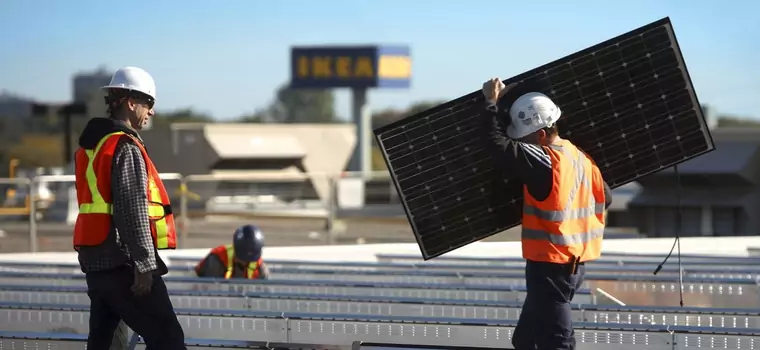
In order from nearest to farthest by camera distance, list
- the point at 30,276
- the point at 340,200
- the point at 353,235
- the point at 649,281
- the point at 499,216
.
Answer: the point at 499,216
the point at 649,281
the point at 30,276
the point at 353,235
the point at 340,200

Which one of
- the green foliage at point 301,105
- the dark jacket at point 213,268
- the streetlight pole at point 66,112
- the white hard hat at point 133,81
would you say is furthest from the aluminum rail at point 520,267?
the green foliage at point 301,105

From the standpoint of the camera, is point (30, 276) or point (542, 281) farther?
point (30, 276)

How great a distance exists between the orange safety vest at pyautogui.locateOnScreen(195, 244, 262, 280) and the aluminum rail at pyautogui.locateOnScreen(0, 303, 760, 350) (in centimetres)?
248

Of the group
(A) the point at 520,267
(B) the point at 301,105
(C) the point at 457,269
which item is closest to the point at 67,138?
(C) the point at 457,269

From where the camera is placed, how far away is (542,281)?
5648mm

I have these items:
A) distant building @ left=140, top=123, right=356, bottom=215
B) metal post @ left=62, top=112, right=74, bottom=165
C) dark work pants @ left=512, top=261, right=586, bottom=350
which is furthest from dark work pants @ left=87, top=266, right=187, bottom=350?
metal post @ left=62, top=112, right=74, bottom=165

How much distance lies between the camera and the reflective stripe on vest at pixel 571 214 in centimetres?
559

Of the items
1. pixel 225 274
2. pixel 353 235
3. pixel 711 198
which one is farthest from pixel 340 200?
pixel 225 274

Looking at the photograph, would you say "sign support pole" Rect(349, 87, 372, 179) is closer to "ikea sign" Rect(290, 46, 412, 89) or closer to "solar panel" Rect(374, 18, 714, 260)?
"ikea sign" Rect(290, 46, 412, 89)

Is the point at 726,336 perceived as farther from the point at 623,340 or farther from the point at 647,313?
the point at 647,313

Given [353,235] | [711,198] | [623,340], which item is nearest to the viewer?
[623,340]

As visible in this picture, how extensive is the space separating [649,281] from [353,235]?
14.4 m

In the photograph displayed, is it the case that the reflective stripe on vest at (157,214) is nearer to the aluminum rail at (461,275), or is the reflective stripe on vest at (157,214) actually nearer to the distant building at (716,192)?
the aluminum rail at (461,275)

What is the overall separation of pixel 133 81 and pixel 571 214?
7.11ft
